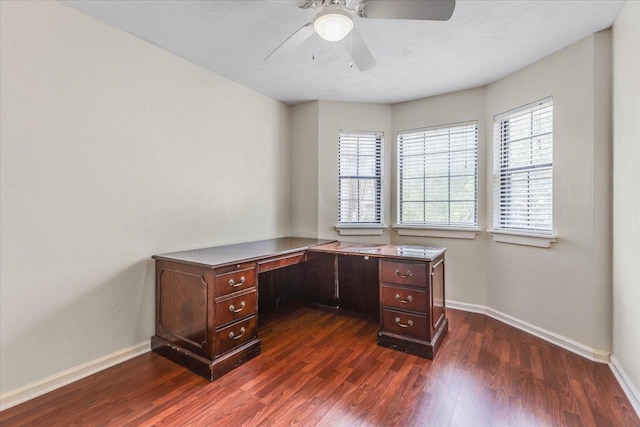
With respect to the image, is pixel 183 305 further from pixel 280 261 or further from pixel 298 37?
pixel 298 37

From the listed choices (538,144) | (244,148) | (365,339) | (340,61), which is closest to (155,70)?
(244,148)

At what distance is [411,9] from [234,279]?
6.61 ft

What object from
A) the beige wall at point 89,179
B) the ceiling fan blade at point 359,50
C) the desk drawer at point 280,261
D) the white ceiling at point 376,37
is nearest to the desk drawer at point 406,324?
the desk drawer at point 280,261

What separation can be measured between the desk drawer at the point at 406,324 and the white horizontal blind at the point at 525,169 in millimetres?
1409

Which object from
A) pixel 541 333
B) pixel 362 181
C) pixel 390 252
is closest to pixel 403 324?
pixel 390 252

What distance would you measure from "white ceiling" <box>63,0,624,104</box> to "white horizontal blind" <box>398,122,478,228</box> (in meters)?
0.60

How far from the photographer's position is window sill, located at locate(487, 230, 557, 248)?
8.58ft

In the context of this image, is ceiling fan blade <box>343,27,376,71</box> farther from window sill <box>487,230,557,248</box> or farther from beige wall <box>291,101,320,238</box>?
window sill <box>487,230,557,248</box>

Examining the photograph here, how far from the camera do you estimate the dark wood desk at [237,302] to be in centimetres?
211

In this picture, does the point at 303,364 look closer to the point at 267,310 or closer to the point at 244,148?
the point at 267,310

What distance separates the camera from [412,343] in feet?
7.84

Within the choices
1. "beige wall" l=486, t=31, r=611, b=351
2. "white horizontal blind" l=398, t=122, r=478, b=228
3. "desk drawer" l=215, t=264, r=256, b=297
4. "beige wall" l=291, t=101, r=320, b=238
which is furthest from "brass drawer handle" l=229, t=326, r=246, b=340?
"beige wall" l=486, t=31, r=611, b=351

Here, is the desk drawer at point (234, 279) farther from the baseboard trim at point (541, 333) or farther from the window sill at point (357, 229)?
the baseboard trim at point (541, 333)

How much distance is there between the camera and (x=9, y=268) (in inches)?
69.2
